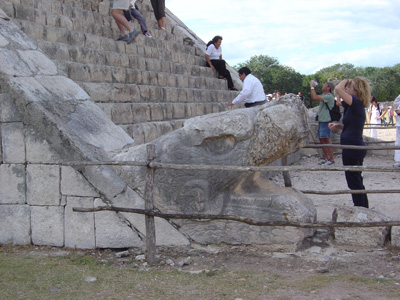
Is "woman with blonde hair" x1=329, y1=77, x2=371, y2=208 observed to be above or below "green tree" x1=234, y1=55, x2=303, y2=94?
below

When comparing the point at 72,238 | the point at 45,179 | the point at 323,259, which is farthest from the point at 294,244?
the point at 45,179

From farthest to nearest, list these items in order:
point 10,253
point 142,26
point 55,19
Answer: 1. point 142,26
2. point 55,19
3. point 10,253

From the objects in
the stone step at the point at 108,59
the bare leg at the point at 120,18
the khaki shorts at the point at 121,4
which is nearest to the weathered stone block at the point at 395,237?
the stone step at the point at 108,59

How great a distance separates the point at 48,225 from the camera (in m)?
4.41

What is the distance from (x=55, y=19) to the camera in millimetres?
6746

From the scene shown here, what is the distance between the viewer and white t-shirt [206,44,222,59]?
990cm

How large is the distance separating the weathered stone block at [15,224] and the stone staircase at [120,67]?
69.2 inches

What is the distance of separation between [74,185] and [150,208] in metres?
0.81

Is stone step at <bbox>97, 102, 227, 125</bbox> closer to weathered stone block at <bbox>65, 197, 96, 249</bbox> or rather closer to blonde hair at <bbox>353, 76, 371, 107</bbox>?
weathered stone block at <bbox>65, 197, 96, 249</bbox>

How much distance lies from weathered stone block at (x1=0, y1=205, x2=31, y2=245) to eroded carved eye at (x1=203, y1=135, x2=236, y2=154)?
1.82 m

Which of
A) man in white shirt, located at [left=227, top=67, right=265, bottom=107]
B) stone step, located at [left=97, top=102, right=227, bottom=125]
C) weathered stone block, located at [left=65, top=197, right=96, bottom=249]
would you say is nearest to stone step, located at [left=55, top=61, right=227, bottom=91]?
stone step, located at [left=97, top=102, right=227, bottom=125]

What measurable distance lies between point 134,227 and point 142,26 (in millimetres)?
5358

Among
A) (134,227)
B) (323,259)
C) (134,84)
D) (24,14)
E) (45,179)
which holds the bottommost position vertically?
(323,259)

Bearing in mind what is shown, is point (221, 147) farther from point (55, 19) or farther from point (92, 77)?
point (55, 19)
